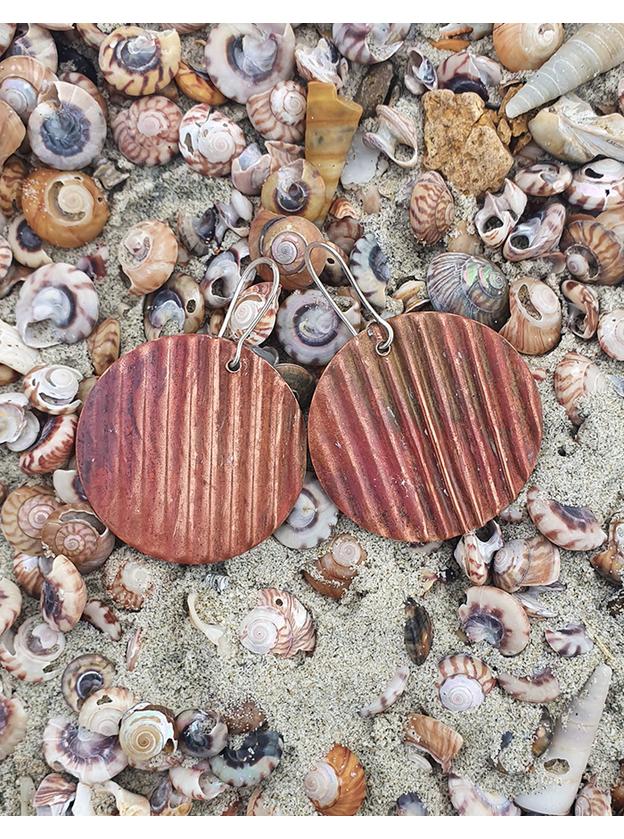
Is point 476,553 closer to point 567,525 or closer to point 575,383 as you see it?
point 567,525

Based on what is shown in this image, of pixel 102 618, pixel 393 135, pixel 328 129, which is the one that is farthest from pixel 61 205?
pixel 102 618

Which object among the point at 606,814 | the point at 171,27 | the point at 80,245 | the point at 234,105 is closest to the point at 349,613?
the point at 606,814

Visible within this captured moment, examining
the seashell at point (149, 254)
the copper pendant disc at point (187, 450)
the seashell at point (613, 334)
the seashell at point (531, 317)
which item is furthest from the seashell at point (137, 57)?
the seashell at point (613, 334)

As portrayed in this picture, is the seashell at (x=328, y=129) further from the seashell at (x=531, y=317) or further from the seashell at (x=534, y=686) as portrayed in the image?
the seashell at (x=534, y=686)

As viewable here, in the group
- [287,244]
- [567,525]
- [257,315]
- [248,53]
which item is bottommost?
[567,525]

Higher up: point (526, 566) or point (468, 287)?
point (468, 287)

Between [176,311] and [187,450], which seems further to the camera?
[176,311]

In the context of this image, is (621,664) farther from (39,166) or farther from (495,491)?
(39,166)
